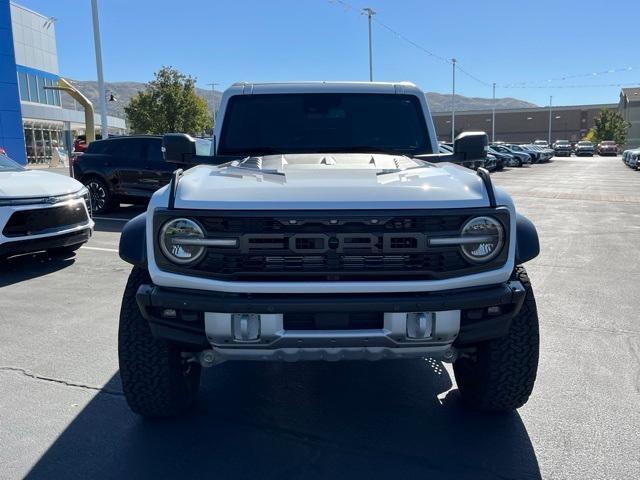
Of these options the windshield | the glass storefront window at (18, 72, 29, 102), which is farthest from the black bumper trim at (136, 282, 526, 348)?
the glass storefront window at (18, 72, 29, 102)

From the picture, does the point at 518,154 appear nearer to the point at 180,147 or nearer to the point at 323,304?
the point at 180,147

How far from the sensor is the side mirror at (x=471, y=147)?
4043 mm

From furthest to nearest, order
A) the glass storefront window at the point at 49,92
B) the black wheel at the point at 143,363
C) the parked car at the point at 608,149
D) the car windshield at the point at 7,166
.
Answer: the parked car at the point at 608,149 → the glass storefront window at the point at 49,92 → the car windshield at the point at 7,166 → the black wheel at the point at 143,363

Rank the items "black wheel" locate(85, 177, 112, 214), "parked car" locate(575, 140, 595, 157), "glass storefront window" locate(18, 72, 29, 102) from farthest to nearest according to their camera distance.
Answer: "parked car" locate(575, 140, 595, 157)
"glass storefront window" locate(18, 72, 29, 102)
"black wheel" locate(85, 177, 112, 214)

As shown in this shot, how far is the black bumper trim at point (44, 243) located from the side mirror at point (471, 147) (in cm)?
492

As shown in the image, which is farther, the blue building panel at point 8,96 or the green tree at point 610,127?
the green tree at point 610,127

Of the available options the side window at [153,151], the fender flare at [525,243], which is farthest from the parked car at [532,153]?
the fender flare at [525,243]

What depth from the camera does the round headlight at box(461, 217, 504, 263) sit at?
8.87 feet

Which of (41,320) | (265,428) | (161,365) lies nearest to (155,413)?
(161,365)

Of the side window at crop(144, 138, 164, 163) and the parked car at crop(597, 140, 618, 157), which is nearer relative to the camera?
the side window at crop(144, 138, 164, 163)

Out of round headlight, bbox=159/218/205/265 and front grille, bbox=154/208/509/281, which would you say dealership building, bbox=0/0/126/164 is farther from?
front grille, bbox=154/208/509/281

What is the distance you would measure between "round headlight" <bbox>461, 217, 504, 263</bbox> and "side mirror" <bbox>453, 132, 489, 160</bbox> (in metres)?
1.43

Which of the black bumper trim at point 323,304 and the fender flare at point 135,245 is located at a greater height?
the fender flare at point 135,245

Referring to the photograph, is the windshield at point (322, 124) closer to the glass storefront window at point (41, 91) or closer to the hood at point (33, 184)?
the hood at point (33, 184)
